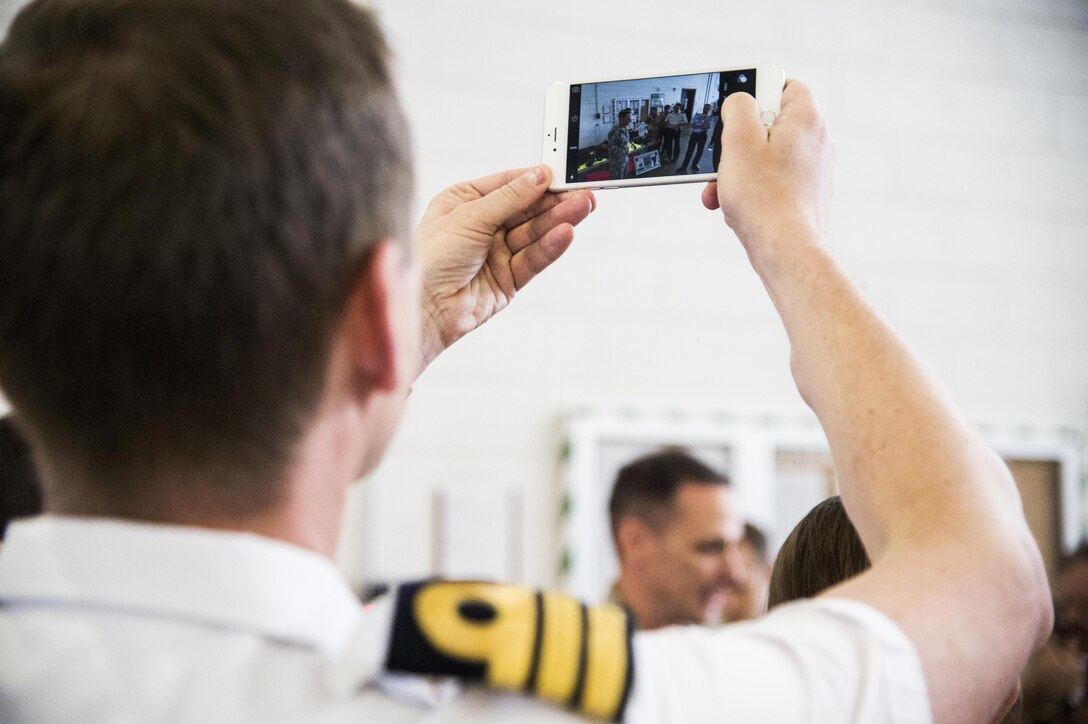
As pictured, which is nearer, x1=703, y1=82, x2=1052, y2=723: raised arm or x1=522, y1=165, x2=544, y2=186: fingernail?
x1=703, y1=82, x2=1052, y2=723: raised arm

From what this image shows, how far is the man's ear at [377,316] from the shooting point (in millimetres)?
451

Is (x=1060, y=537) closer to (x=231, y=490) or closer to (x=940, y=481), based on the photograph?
(x=940, y=481)

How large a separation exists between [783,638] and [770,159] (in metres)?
0.33

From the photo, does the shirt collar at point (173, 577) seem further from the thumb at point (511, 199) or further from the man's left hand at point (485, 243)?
the thumb at point (511, 199)

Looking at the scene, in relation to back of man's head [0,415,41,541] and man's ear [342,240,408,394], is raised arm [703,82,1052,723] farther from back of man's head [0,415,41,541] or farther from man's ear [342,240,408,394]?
back of man's head [0,415,41,541]

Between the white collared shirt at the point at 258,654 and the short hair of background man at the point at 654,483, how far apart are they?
79.5 inches

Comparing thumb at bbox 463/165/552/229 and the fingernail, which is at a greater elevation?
the fingernail

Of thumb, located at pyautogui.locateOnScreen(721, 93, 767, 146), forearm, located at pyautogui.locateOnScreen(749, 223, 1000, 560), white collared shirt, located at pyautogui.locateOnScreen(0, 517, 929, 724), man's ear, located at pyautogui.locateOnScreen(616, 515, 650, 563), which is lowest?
man's ear, located at pyautogui.locateOnScreen(616, 515, 650, 563)

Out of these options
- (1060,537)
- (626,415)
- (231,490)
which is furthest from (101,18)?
(1060,537)

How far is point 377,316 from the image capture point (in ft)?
1.48

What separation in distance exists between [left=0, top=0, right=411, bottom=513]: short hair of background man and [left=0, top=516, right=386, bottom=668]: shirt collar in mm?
21

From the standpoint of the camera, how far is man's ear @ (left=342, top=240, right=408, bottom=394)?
0.45 metres

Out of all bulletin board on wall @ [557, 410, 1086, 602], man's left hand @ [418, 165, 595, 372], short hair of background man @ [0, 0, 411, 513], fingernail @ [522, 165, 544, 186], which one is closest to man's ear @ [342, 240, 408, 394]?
short hair of background man @ [0, 0, 411, 513]

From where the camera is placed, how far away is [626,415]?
255 centimetres
